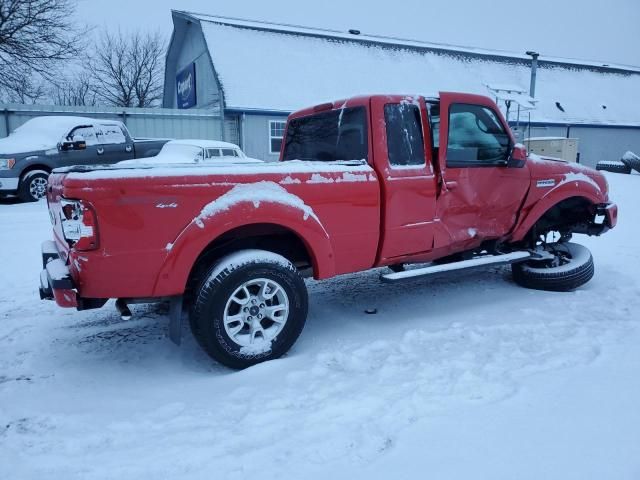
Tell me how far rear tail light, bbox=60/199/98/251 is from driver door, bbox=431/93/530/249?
278 cm

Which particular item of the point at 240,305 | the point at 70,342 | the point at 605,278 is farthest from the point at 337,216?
the point at 605,278

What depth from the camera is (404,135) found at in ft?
13.3

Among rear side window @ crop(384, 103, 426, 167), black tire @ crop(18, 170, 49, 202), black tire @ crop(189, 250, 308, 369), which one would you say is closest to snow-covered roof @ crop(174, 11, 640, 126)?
→ black tire @ crop(18, 170, 49, 202)

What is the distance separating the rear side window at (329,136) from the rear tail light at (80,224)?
2154 mm

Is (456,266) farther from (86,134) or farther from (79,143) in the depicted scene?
(86,134)

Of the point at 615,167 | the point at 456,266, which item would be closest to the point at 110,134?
the point at 456,266

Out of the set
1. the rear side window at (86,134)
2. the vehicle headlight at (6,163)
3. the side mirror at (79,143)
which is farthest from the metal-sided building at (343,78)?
the vehicle headlight at (6,163)

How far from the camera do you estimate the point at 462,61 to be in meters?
24.6

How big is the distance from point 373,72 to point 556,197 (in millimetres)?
17863

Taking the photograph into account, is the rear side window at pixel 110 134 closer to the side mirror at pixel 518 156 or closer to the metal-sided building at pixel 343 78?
the metal-sided building at pixel 343 78

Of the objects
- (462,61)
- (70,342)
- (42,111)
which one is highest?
(462,61)

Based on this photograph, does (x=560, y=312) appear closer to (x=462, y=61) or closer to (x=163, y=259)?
(x=163, y=259)

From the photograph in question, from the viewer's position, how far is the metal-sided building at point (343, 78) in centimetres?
1811

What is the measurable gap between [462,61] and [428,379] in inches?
976
